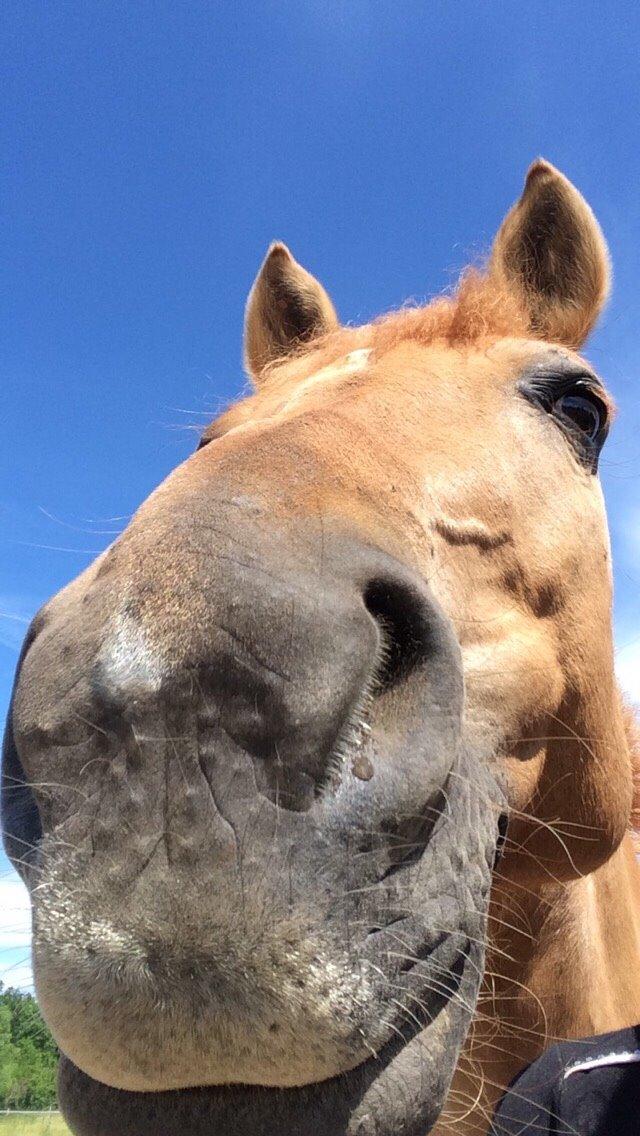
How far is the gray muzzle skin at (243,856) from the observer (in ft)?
4.07

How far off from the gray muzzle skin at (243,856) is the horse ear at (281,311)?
2735 mm

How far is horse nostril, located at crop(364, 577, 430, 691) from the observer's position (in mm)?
1544

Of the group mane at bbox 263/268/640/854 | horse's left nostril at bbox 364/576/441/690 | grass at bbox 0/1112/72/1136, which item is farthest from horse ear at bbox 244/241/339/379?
grass at bbox 0/1112/72/1136

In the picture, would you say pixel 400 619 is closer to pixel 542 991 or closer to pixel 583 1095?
pixel 583 1095

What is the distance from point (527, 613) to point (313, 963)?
1387 mm

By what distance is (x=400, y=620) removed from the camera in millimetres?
1563

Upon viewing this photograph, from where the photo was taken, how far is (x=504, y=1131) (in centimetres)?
234

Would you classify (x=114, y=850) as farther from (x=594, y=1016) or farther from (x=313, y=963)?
(x=594, y=1016)

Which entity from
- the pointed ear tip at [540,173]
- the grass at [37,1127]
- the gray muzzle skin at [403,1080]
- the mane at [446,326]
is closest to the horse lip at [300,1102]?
the gray muzzle skin at [403,1080]

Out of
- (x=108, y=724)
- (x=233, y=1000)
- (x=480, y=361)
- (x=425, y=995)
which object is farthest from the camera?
(x=480, y=361)

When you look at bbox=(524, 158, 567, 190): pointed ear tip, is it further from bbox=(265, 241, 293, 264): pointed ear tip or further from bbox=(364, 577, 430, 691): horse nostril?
bbox=(364, 577, 430, 691): horse nostril

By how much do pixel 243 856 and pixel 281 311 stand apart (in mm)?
3356

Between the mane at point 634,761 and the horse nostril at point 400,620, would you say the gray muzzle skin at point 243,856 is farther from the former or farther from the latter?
the mane at point 634,761

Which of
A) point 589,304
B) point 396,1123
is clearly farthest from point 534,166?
point 396,1123
